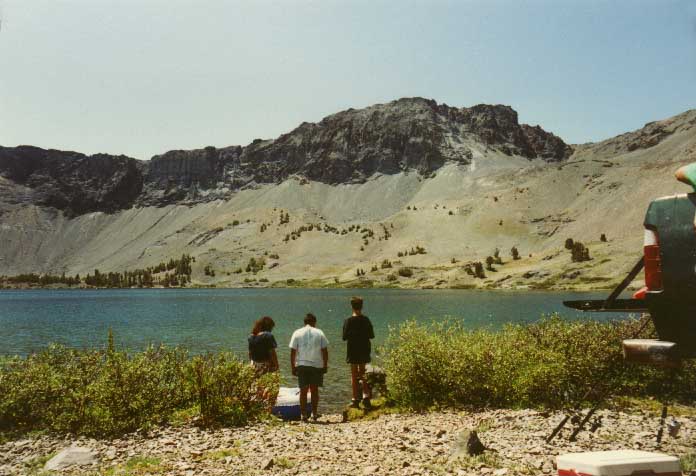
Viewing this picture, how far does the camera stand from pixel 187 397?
13828mm

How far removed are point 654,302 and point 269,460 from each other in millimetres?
A: 6492

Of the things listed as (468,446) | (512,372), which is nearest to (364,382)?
(512,372)

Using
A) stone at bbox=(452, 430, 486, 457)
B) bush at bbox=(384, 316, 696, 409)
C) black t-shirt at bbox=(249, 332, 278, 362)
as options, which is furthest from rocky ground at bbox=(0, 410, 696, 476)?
black t-shirt at bbox=(249, 332, 278, 362)

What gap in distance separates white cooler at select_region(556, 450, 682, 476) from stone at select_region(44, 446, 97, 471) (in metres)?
9.39

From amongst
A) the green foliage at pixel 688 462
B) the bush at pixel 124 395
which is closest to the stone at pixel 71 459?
the bush at pixel 124 395

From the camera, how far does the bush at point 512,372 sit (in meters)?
14.0

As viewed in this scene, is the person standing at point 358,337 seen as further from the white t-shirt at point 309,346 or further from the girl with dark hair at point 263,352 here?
the girl with dark hair at point 263,352

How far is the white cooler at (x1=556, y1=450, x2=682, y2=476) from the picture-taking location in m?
5.10

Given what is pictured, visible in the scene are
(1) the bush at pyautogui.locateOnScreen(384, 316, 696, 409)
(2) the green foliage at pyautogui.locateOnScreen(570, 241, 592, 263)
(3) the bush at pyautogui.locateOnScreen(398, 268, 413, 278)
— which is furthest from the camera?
(3) the bush at pyautogui.locateOnScreen(398, 268, 413, 278)

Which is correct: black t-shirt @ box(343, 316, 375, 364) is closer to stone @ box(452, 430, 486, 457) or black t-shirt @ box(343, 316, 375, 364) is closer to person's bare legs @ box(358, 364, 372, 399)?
person's bare legs @ box(358, 364, 372, 399)

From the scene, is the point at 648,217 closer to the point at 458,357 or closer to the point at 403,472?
the point at 403,472

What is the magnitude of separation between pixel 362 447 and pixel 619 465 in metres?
5.93

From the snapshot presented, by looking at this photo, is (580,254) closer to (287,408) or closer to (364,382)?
(364,382)

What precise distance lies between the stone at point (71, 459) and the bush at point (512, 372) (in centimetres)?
819
